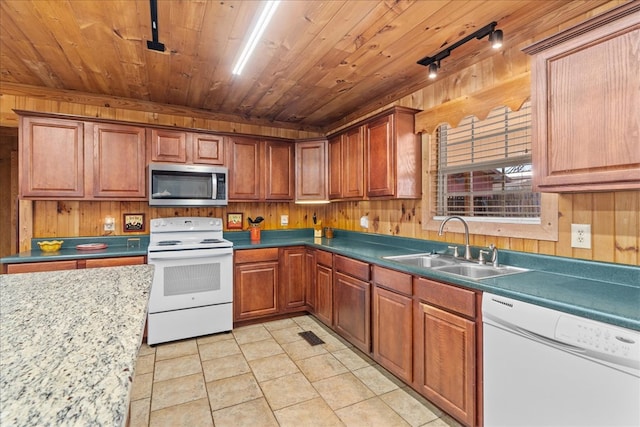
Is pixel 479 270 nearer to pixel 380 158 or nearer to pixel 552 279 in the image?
pixel 552 279

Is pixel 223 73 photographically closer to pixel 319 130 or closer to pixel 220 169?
pixel 220 169

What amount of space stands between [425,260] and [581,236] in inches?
41.0

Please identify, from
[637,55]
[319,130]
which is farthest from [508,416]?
[319,130]

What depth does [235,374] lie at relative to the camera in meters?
2.52

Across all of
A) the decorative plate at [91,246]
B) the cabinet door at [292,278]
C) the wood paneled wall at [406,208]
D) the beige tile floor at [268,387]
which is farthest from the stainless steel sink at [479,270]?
the decorative plate at [91,246]

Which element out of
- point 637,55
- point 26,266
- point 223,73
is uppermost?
point 223,73

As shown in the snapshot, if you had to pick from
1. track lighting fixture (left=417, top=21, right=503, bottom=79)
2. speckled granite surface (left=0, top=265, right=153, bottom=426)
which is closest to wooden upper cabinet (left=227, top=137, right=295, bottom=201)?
track lighting fixture (left=417, top=21, right=503, bottom=79)

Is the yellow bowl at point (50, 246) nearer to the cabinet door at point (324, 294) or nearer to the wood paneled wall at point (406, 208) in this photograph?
the wood paneled wall at point (406, 208)

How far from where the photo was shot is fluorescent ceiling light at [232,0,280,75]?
5.82 feet

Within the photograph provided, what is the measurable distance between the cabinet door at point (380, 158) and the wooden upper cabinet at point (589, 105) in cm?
125

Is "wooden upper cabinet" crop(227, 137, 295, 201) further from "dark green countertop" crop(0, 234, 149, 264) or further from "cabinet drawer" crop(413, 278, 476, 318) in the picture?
"cabinet drawer" crop(413, 278, 476, 318)

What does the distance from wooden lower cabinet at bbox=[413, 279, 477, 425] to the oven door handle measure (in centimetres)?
198

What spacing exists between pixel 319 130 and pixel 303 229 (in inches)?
56.7

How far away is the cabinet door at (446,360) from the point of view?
177cm
